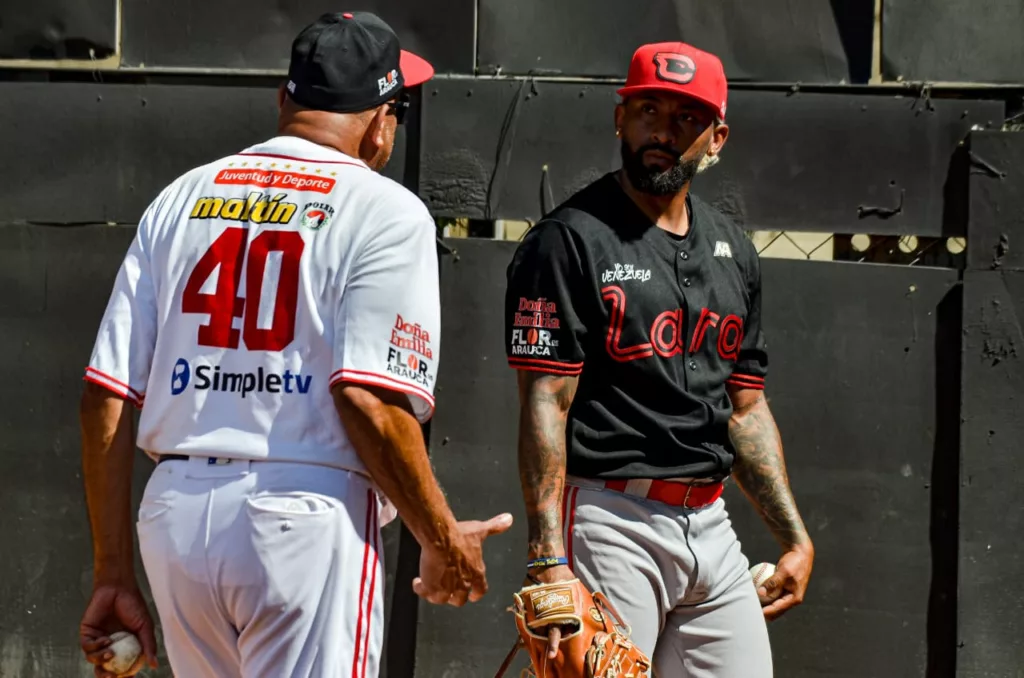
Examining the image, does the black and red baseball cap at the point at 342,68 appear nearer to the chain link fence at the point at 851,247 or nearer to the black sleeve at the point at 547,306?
the black sleeve at the point at 547,306

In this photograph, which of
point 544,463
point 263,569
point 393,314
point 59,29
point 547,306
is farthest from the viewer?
point 59,29

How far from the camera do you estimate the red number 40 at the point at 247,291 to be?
269 cm

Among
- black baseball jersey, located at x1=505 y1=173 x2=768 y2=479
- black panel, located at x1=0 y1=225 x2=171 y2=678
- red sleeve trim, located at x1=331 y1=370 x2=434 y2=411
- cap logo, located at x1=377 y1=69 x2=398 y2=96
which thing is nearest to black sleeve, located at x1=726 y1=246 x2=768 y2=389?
black baseball jersey, located at x1=505 y1=173 x2=768 y2=479

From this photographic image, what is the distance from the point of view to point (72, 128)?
581cm

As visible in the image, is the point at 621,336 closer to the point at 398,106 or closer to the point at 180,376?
the point at 398,106

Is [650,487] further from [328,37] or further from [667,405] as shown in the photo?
[328,37]

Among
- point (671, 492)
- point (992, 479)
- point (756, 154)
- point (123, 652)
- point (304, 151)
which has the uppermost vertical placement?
point (756, 154)

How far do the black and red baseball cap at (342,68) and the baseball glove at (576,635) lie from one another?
1.34 meters

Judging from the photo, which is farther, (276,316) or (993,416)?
(993,416)

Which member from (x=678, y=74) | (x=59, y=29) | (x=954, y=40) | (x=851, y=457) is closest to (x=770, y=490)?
(x=678, y=74)

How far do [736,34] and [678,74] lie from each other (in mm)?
1854

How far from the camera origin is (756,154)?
561cm

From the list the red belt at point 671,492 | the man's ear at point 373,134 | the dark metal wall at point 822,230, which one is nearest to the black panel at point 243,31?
the dark metal wall at point 822,230

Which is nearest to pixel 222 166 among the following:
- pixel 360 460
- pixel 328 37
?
pixel 328 37
